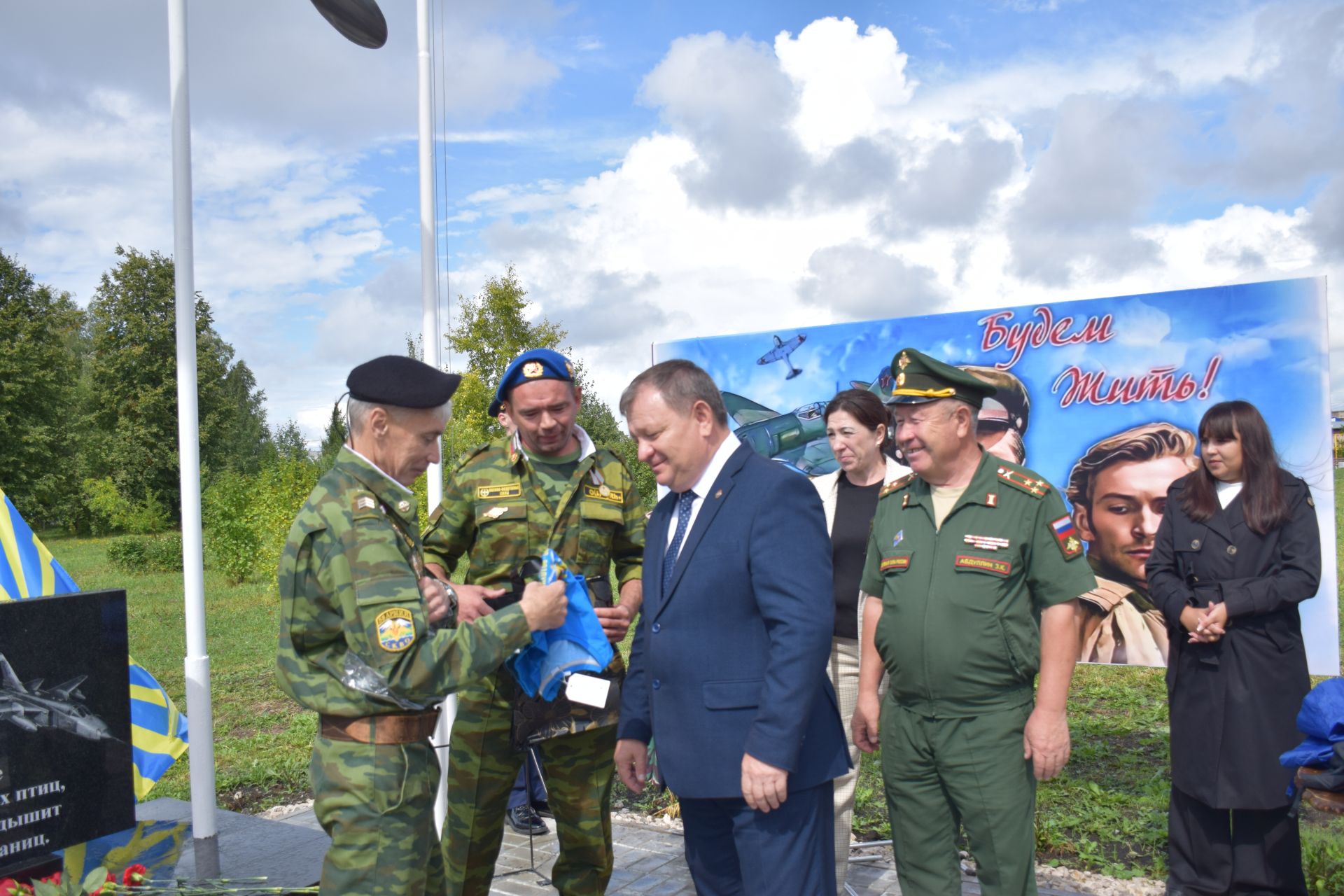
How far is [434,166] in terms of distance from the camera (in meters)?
4.49

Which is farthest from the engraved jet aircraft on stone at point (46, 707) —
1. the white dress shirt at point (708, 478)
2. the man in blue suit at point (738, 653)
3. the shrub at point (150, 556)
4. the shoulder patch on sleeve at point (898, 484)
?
the shrub at point (150, 556)

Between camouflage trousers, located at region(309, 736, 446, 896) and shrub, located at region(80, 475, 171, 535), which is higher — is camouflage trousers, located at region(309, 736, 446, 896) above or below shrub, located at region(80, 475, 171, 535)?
below

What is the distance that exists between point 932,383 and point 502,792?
1948 mm

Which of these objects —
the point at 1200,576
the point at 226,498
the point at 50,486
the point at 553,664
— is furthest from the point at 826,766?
the point at 50,486

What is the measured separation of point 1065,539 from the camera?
276 centimetres

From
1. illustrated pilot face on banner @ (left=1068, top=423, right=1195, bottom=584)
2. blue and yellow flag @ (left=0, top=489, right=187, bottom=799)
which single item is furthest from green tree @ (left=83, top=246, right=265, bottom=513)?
illustrated pilot face on banner @ (left=1068, top=423, right=1195, bottom=584)

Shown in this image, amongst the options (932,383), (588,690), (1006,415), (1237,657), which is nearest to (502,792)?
(588,690)

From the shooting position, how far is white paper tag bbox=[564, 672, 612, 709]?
102 inches

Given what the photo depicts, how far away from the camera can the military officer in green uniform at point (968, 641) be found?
105 inches

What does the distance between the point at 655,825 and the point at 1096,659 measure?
2.47 m

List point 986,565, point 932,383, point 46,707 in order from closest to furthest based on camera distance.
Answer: point 986,565 → point 932,383 → point 46,707

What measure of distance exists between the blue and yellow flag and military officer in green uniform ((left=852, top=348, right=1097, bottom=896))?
316 cm

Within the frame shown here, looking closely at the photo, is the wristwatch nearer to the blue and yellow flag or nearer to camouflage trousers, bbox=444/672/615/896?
camouflage trousers, bbox=444/672/615/896

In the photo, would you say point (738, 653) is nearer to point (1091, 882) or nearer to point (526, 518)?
point (526, 518)
